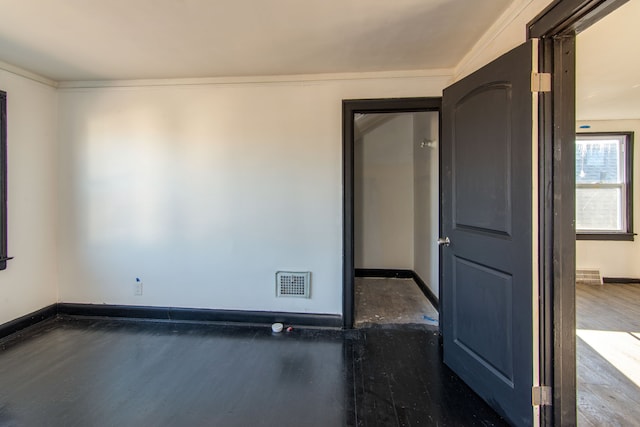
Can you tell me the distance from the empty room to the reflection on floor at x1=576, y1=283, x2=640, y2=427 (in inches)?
3.1

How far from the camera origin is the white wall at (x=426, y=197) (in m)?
3.19

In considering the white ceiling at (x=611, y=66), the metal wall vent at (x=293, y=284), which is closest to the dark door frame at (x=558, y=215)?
the white ceiling at (x=611, y=66)

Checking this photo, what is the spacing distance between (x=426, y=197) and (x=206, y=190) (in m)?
2.52

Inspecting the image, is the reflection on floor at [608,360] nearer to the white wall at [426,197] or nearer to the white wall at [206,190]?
the white wall at [426,197]

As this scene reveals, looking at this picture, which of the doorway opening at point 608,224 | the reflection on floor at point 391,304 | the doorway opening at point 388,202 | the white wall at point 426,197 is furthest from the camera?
the doorway opening at point 388,202

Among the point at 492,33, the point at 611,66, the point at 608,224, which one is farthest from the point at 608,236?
the point at 492,33

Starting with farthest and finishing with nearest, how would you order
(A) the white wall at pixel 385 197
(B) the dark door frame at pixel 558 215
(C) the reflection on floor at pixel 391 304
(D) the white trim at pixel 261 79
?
(A) the white wall at pixel 385 197
(C) the reflection on floor at pixel 391 304
(D) the white trim at pixel 261 79
(B) the dark door frame at pixel 558 215

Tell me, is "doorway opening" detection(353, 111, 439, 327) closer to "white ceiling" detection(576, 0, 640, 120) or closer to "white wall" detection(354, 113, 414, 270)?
"white wall" detection(354, 113, 414, 270)

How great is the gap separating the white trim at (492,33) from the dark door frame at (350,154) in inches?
11.3

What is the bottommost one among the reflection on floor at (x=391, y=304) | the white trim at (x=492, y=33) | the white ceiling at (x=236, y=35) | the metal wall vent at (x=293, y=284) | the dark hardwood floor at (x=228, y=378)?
the dark hardwood floor at (x=228, y=378)

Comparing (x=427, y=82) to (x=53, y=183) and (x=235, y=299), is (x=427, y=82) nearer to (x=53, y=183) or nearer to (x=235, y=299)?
(x=235, y=299)

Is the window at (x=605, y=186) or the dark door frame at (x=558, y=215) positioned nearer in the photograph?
the dark door frame at (x=558, y=215)

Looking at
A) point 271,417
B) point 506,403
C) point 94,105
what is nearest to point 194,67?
point 94,105

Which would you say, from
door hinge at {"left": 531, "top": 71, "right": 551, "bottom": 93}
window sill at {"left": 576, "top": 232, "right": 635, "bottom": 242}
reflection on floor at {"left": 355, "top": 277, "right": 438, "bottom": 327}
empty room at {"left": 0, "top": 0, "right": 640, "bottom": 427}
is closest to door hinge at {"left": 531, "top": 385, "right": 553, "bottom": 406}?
empty room at {"left": 0, "top": 0, "right": 640, "bottom": 427}
